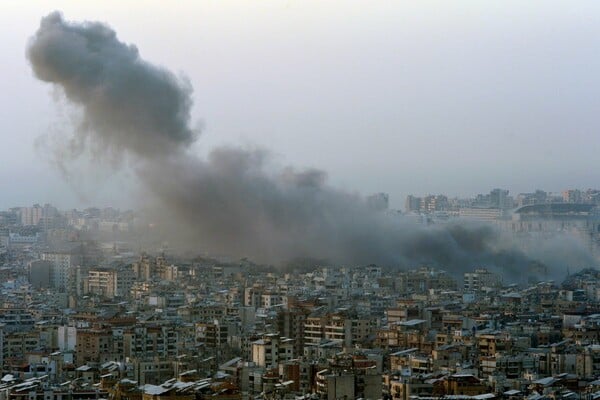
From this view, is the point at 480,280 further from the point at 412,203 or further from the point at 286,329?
the point at 412,203

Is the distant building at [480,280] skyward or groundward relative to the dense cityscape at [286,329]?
skyward

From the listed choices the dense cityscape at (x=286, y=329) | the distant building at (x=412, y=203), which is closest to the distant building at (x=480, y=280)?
the dense cityscape at (x=286, y=329)

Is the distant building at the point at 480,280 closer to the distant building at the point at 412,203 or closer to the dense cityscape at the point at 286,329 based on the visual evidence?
the dense cityscape at the point at 286,329

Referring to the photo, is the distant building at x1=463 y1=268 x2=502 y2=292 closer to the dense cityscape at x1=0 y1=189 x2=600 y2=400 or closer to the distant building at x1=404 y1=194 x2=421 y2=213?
the dense cityscape at x1=0 y1=189 x2=600 y2=400

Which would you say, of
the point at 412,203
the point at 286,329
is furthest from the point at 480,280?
the point at 412,203

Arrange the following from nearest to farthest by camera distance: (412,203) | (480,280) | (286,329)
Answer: (286,329), (480,280), (412,203)

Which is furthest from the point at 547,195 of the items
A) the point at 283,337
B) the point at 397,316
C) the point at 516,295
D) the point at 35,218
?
the point at 283,337

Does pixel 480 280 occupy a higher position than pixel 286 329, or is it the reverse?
pixel 480 280

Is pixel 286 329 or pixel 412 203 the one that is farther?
pixel 412 203

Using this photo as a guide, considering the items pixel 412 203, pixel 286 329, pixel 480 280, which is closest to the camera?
pixel 286 329

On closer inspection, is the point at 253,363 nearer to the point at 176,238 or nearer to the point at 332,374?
the point at 332,374
